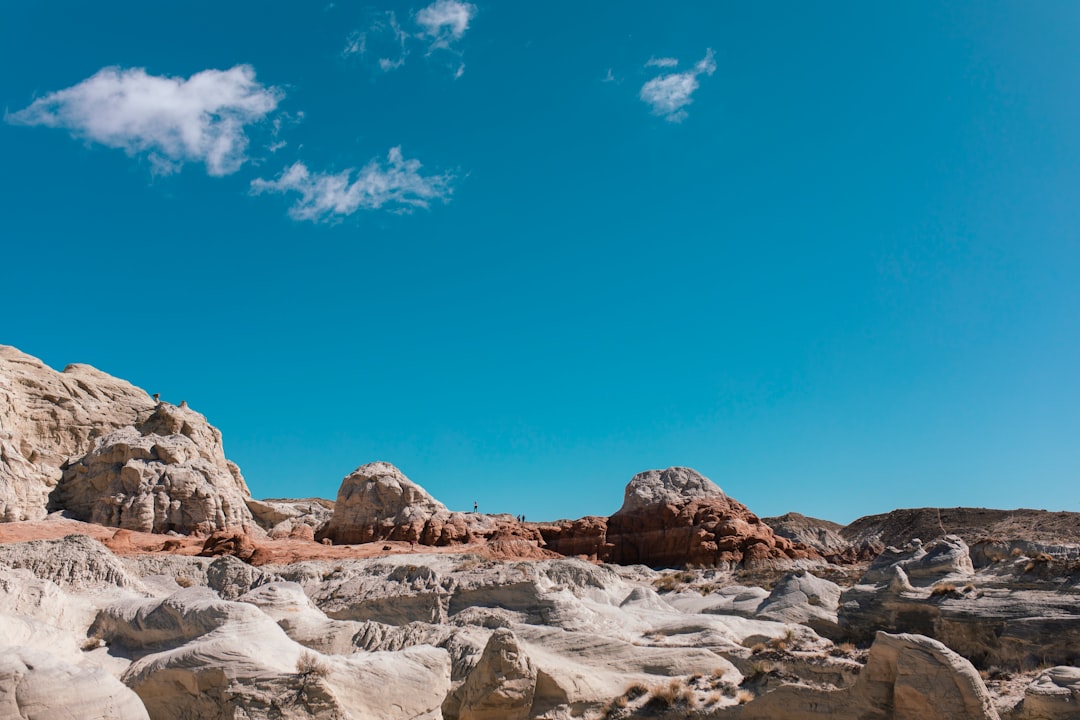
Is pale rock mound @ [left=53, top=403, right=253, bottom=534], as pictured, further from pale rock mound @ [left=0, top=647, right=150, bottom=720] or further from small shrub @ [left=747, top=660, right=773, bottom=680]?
pale rock mound @ [left=0, top=647, right=150, bottom=720]

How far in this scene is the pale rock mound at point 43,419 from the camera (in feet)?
124

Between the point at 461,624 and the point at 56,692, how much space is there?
13318 mm

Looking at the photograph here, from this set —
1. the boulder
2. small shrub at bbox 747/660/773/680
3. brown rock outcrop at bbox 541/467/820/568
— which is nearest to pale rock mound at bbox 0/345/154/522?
brown rock outcrop at bbox 541/467/820/568

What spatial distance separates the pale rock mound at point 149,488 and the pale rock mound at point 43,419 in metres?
1.69

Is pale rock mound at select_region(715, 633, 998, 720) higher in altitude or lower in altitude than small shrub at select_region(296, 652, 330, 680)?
lower

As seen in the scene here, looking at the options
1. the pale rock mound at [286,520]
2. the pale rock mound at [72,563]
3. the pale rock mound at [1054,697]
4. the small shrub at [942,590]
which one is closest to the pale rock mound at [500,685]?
the pale rock mound at [1054,697]

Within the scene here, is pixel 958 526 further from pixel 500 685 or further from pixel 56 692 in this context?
pixel 56 692

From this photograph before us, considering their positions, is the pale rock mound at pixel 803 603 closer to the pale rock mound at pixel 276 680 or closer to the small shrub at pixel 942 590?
the small shrub at pixel 942 590

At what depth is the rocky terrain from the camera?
37.2 ft

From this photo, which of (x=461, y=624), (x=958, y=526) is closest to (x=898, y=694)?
(x=461, y=624)

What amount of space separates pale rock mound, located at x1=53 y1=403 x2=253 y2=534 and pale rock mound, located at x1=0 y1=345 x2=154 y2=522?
169cm

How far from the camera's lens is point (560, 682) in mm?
14852

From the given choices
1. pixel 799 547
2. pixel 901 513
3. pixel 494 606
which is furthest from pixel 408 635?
pixel 901 513

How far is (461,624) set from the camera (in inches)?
795
